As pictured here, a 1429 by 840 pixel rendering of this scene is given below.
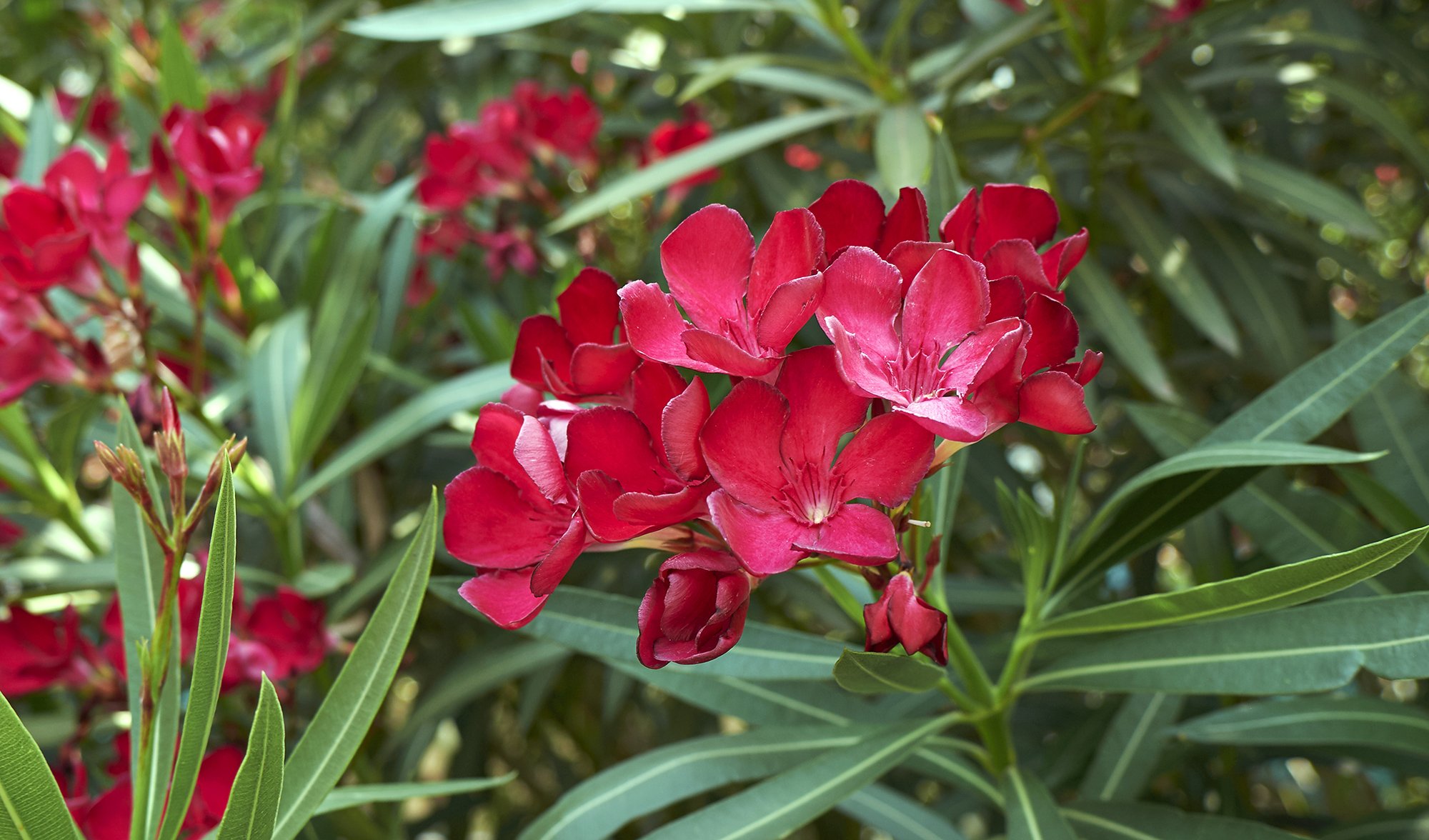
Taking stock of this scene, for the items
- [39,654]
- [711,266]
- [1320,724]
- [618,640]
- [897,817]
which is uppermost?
[711,266]

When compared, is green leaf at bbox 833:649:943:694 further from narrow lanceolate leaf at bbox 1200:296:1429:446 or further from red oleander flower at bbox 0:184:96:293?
red oleander flower at bbox 0:184:96:293

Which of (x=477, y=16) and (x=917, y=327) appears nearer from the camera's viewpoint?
(x=917, y=327)

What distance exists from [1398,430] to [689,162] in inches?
32.7

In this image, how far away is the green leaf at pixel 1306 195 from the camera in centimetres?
126

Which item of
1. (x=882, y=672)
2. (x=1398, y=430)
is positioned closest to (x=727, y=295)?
(x=882, y=672)

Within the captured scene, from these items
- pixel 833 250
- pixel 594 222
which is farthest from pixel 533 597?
pixel 594 222

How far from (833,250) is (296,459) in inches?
34.2

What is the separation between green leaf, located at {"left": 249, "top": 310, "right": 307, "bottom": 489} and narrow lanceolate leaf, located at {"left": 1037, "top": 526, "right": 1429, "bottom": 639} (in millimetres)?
988

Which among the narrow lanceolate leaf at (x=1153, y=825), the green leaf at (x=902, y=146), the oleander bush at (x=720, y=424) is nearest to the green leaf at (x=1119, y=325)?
the oleander bush at (x=720, y=424)

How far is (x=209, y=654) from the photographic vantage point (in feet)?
2.05

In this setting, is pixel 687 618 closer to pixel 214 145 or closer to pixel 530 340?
pixel 530 340

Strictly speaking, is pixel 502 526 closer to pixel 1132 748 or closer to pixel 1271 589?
pixel 1271 589

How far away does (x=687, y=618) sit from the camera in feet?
1.77

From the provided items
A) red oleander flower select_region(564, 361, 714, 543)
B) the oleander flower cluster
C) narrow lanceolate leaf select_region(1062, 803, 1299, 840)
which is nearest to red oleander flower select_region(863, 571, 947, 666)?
the oleander flower cluster
